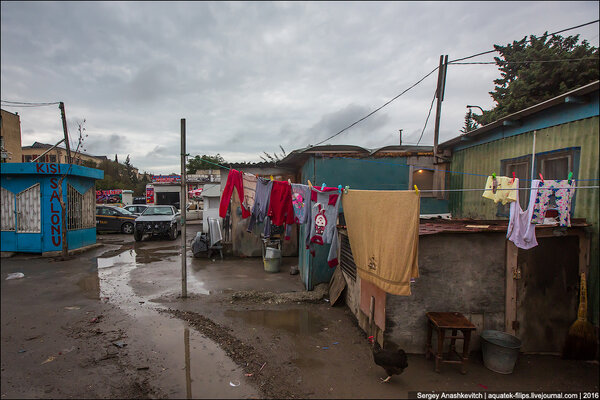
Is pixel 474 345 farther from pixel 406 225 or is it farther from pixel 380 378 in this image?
pixel 406 225

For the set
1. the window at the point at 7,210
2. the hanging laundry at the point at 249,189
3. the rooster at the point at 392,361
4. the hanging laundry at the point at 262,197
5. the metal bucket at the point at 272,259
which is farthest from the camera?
the window at the point at 7,210

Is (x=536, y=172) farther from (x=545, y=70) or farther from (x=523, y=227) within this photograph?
(x=545, y=70)

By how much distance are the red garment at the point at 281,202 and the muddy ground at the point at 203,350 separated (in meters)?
1.81

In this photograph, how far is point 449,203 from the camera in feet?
28.5

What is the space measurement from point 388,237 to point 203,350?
324 centimetres

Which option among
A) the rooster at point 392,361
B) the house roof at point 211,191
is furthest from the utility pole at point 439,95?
the house roof at point 211,191

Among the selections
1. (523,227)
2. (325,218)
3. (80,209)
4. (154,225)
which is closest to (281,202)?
(325,218)

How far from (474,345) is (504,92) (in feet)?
42.2

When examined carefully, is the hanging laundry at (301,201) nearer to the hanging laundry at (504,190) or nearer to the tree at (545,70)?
the hanging laundry at (504,190)

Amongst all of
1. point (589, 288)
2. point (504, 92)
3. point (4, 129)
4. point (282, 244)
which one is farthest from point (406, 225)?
point (4, 129)

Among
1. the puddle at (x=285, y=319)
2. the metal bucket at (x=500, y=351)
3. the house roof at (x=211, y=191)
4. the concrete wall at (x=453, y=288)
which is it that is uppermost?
the house roof at (x=211, y=191)

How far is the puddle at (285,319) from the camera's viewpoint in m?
5.49

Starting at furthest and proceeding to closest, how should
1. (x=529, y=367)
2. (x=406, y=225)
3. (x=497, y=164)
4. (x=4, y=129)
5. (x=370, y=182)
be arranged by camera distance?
(x=4, y=129) < (x=370, y=182) < (x=497, y=164) < (x=529, y=367) < (x=406, y=225)

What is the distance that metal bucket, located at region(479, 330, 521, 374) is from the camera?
402cm
